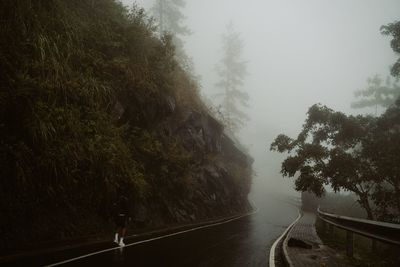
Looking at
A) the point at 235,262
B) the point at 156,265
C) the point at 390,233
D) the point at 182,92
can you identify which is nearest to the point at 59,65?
the point at 156,265

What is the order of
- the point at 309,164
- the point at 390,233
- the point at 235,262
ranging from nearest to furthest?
the point at 390,233 < the point at 235,262 < the point at 309,164

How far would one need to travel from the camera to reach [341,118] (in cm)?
2134

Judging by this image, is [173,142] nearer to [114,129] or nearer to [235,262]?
[114,129]

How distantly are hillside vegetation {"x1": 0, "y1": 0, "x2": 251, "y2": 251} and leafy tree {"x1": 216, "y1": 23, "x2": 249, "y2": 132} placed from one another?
37.9 m

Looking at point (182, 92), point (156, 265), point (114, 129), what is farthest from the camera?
point (182, 92)

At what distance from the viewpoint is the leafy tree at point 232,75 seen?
58.8 m

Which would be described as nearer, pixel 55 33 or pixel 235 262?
pixel 235 262

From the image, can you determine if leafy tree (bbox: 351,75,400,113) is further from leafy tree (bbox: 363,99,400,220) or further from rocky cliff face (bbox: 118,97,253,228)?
leafy tree (bbox: 363,99,400,220)

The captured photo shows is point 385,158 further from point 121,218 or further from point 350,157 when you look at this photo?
point 121,218

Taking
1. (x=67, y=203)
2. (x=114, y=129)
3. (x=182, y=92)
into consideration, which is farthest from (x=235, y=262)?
(x=182, y=92)

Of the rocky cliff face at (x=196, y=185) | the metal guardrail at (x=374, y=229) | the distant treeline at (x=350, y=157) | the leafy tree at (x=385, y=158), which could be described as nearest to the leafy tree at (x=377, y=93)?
the rocky cliff face at (x=196, y=185)

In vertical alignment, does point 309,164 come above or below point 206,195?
above

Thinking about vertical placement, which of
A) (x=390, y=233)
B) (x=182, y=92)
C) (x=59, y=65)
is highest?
(x=182, y=92)

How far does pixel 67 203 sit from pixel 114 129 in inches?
137
